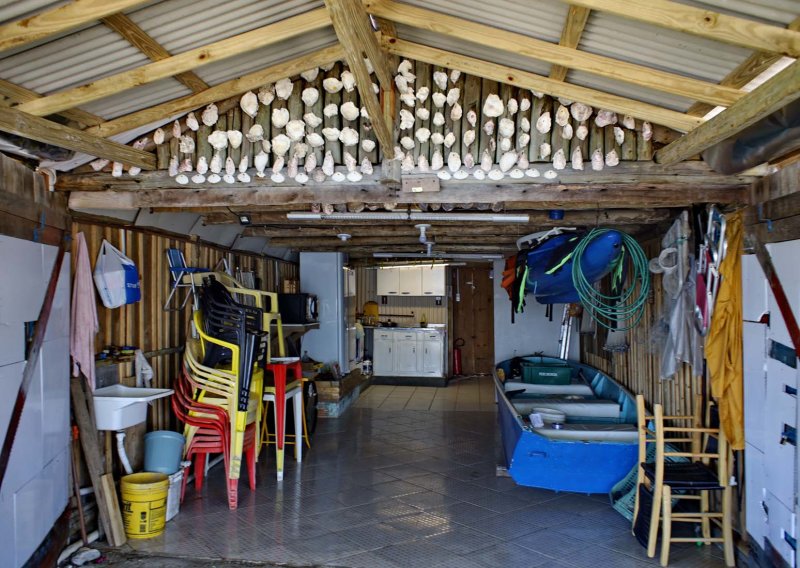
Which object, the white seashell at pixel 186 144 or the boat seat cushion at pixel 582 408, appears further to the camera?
the boat seat cushion at pixel 582 408

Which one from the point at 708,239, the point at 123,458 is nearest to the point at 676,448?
the point at 708,239

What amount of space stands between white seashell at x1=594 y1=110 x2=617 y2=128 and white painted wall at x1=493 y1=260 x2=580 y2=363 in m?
6.10

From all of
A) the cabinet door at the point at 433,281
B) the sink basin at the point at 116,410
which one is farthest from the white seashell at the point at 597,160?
the cabinet door at the point at 433,281

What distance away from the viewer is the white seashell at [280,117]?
13.5 ft

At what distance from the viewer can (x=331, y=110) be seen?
13.4ft

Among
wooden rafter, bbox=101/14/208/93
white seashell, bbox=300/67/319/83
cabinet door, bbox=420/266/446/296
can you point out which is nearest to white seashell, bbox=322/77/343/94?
white seashell, bbox=300/67/319/83

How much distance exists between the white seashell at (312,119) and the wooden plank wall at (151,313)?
6.46ft

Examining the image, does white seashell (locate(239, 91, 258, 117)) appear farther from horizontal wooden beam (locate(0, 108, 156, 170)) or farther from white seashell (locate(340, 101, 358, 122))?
horizontal wooden beam (locate(0, 108, 156, 170))

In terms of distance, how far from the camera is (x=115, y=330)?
195 inches

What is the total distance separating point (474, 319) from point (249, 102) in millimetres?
9916

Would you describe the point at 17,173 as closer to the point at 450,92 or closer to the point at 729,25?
the point at 450,92

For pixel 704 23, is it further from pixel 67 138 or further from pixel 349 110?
pixel 67 138

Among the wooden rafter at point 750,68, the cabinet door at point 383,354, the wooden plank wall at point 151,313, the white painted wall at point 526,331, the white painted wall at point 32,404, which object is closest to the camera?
the wooden rafter at point 750,68

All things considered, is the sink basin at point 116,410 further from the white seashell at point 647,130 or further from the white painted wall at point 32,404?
the white seashell at point 647,130
